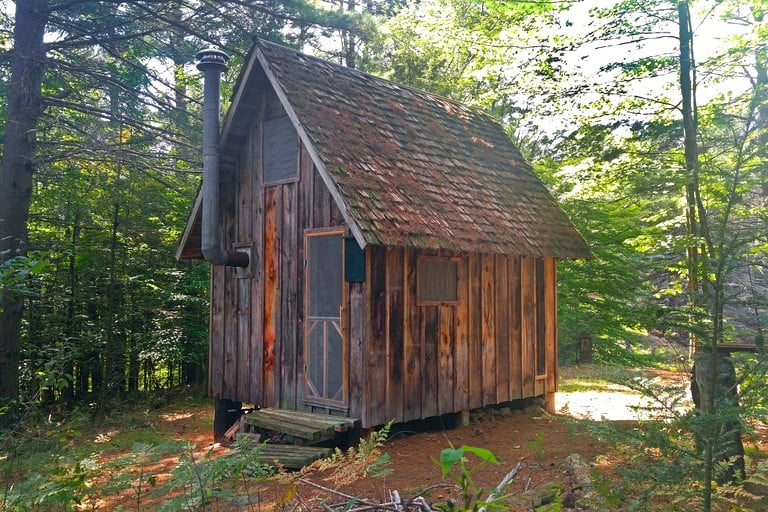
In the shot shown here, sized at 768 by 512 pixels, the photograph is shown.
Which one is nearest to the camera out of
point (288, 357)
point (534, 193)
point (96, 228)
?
point (288, 357)

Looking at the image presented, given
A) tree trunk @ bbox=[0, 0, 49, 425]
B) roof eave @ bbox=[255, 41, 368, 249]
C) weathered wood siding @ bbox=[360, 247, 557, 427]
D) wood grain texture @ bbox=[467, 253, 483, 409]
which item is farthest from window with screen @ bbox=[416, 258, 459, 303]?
tree trunk @ bbox=[0, 0, 49, 425]

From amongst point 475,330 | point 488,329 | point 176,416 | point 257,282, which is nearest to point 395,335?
point 475,330

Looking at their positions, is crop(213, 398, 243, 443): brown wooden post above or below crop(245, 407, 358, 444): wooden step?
below

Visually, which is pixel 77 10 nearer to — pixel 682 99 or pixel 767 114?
pixel 682 99

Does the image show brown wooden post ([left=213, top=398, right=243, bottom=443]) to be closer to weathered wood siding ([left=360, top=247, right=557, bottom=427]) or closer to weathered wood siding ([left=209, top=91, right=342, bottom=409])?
weathered wood siding ([left=209, top=91, right=342, bottom=409])

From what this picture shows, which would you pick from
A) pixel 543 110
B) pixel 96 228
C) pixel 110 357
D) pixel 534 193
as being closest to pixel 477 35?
pixel 543 110

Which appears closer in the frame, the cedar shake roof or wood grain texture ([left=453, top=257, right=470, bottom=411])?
the cedar shake roof

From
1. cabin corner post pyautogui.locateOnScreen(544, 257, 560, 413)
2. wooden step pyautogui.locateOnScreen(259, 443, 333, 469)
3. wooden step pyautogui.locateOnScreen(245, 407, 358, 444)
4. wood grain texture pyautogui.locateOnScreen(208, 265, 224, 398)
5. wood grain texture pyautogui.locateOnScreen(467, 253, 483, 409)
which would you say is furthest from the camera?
cabin corner post pyautogui.locateOnScreen(544, 257, 560, 413)

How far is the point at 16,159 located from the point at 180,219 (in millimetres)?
5012

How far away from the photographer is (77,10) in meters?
11.6

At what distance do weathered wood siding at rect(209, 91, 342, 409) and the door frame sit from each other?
8cm

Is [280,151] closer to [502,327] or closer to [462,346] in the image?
[462,346]

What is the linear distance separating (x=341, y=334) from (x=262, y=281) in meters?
1.98

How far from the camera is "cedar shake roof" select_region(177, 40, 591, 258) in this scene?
28.1 ft
